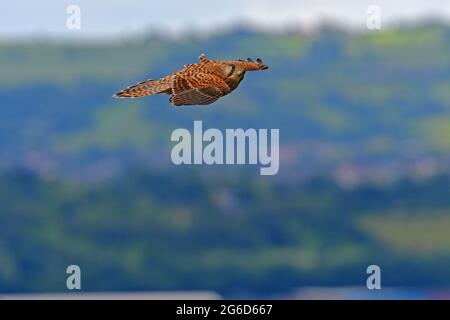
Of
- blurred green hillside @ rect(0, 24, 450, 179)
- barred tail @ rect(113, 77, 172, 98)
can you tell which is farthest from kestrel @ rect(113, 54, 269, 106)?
blurred green hillside @ rect(0, 24, 450, 179)

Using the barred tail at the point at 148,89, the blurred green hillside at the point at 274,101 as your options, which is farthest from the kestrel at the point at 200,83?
the blurred green hillside at the point at 274,101

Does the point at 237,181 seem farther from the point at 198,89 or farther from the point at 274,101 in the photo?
the point at 198,89

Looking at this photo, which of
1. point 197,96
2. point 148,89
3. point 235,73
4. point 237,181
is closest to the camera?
point 197,96

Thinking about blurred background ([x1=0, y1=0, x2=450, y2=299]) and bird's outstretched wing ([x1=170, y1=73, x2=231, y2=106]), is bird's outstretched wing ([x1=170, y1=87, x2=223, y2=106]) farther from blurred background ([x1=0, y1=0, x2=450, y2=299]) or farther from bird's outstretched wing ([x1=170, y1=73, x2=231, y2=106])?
blurred background ([x1=0, y1=0, x2=450, y2=299])

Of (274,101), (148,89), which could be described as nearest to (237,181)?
(274,101)

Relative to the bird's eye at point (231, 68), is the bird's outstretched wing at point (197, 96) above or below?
below

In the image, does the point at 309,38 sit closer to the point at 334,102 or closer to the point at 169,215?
the point at 334,102

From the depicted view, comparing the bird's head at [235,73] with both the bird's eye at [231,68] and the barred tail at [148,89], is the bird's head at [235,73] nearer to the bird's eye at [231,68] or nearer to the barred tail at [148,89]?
the bird's eye at [231,68]

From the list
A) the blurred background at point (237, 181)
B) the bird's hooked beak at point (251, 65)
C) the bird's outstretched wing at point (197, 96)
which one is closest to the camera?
the bird's outstretched wing at point (197, 96)

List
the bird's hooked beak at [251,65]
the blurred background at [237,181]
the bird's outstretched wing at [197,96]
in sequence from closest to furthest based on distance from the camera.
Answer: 1. the bird's outstretched wing at [197,96]
2. the bird's hooked beak at [251,65]
3. the blurred background at [237,181]
